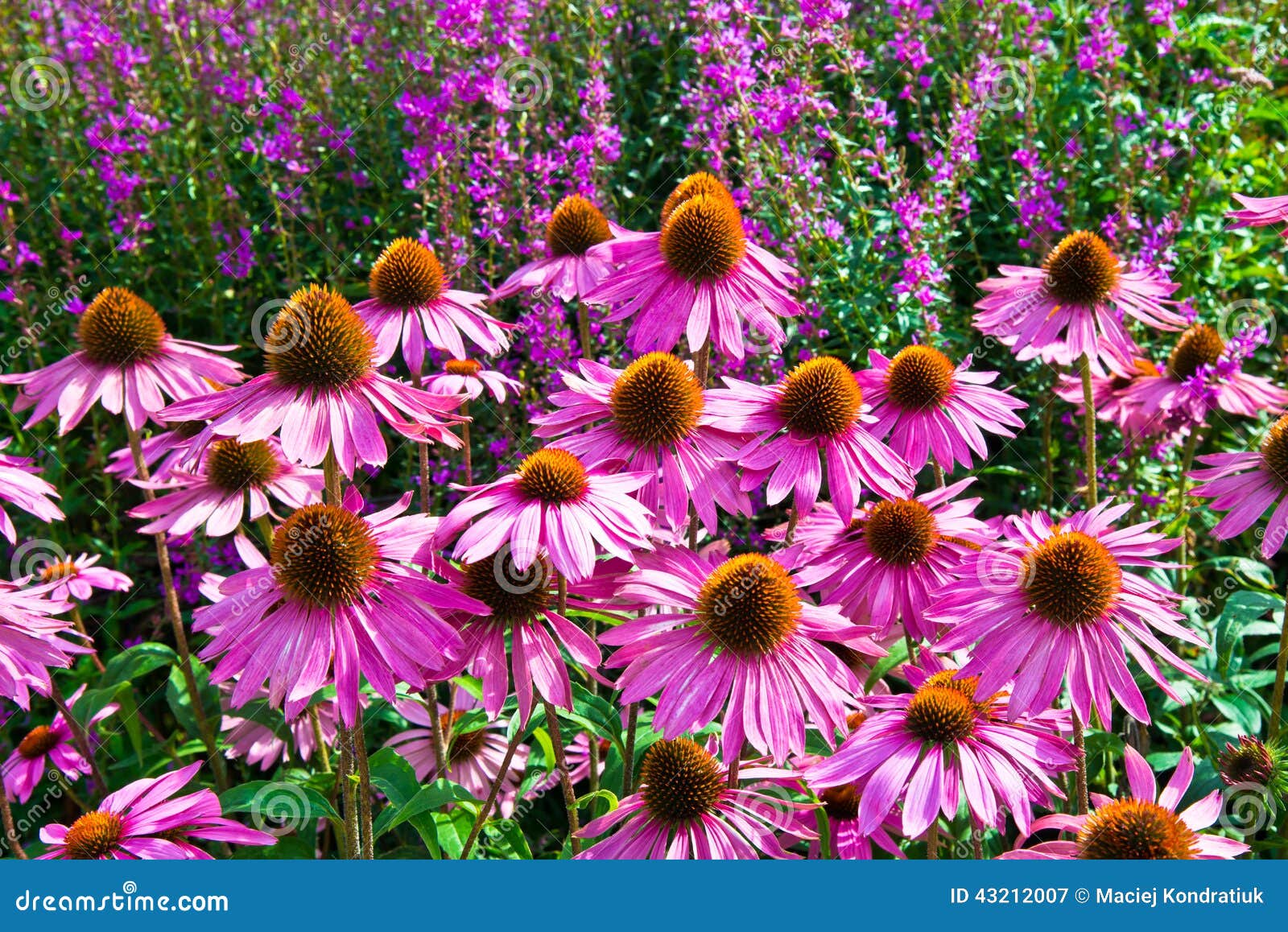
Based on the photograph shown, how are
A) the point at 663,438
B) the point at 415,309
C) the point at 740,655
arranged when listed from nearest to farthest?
the point at 740,655 < the point at 663,438 < the point at 415,309

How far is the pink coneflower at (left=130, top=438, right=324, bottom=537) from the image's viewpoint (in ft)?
9.85

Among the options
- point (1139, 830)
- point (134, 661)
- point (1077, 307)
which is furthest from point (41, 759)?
point (1077, 307)

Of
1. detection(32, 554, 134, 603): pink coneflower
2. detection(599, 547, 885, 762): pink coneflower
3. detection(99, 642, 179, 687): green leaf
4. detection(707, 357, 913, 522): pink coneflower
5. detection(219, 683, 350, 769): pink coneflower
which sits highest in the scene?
detection(32, 554, 134, 603): pink coneflower

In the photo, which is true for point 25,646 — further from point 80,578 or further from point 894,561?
point 894,561

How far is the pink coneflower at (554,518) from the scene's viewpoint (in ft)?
6.88

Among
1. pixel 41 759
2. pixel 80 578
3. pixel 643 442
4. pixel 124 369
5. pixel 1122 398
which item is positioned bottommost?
pixel 41 759

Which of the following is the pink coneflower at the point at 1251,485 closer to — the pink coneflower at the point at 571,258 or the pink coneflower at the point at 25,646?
the pink coneflower at the point at 571,258

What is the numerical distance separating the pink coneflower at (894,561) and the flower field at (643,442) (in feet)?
0.04

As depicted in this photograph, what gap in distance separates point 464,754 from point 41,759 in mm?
1274

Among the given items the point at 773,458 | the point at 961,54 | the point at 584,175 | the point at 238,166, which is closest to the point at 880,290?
→ the point at 584,175

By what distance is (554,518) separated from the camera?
2.19 m

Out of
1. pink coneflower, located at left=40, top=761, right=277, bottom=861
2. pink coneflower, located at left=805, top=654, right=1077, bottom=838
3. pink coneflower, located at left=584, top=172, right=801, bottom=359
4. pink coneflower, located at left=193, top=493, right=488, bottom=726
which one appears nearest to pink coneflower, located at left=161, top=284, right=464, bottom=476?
pink coneflower, located at left=193, top=493, right=488, bottom=726

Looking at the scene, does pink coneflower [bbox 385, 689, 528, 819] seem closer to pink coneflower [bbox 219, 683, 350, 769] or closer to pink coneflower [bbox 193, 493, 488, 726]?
pink coneflower [bbox 219, 683, 350, 769]

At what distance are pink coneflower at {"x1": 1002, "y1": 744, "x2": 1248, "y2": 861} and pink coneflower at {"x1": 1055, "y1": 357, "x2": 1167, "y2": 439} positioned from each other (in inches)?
61.1
